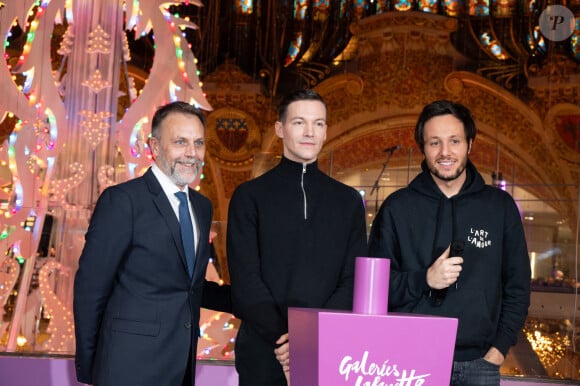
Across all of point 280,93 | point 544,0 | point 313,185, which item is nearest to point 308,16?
point 280,93

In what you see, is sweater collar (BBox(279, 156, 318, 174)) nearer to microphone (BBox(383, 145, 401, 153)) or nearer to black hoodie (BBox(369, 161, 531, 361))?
black hoodie (BBox(369, 161, 531, 361))

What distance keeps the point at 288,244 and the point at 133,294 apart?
39cm

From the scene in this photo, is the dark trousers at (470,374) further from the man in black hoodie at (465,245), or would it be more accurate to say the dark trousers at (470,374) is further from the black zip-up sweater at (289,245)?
the black zip-up sweater at (289,245)

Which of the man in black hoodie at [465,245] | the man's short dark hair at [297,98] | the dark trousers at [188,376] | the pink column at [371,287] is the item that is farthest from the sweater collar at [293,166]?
the pink column at [371,287]

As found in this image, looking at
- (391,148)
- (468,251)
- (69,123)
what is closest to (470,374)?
(468,251)

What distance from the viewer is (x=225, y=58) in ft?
20.3

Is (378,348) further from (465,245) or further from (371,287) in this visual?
(465,245)

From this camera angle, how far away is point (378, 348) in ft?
4.16

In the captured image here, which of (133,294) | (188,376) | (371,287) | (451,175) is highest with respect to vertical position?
(451,175)

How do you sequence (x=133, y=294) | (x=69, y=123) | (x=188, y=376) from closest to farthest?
1. (x=133, y=294)
2. (x=188, y=376)
3. (x=69, y=123)

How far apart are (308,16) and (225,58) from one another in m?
0.73

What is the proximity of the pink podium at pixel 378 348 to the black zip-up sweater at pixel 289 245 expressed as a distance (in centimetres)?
56

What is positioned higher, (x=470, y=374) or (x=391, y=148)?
(x=391, y=148)

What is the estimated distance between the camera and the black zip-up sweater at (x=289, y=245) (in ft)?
6.11
